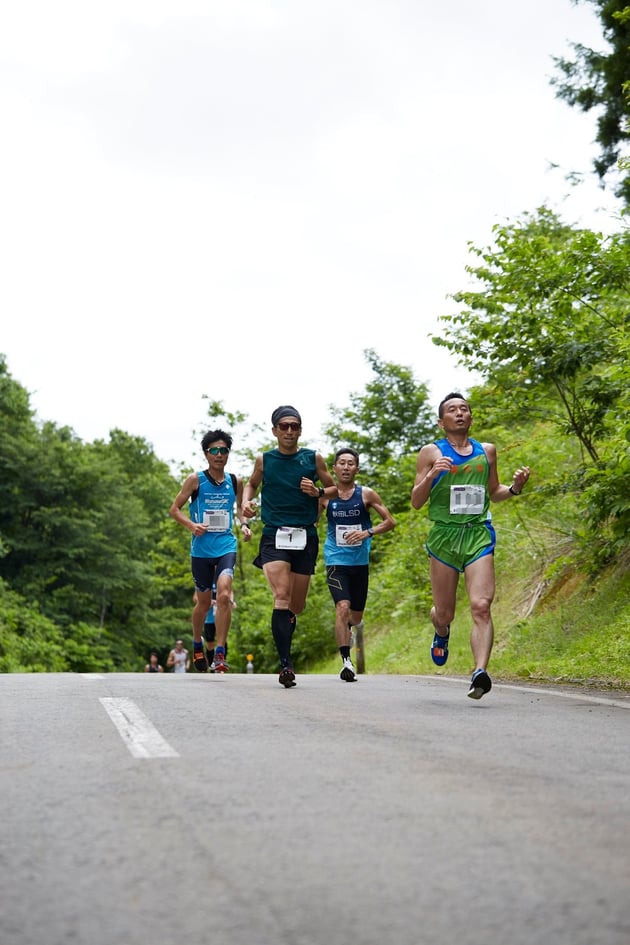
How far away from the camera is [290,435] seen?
10500 millimetres

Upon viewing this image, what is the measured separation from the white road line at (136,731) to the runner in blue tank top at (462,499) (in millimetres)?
2564

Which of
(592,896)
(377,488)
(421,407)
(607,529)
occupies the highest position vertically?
(421,407)

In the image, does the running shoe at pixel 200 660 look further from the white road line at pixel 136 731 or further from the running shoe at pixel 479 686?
the running shoe at pixel 479 686

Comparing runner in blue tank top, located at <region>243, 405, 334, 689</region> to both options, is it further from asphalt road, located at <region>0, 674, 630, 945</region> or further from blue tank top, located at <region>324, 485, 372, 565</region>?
asphalt road, located at <region>0, 674, 630, 945</region>

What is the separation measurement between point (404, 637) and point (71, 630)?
29.6 metres

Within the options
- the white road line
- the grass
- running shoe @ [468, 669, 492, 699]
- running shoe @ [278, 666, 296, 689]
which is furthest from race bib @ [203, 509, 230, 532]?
running shoe @ [468, 669, 492, 699]

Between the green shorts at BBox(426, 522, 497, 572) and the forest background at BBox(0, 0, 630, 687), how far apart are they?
2005mm

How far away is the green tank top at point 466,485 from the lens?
9234mm

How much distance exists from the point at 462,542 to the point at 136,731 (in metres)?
3.55

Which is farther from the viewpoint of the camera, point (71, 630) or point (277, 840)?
point (71, 630)

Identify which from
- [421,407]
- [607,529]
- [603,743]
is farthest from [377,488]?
[603,743]

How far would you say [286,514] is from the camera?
10680 mm

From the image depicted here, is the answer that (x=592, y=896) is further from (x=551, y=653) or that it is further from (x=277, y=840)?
(x=551, y=653)

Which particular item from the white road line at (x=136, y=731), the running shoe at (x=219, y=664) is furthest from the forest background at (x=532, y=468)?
the white road line at (x=136, y=731)
